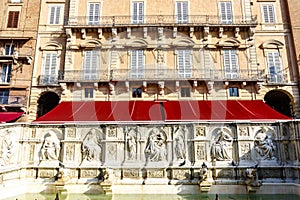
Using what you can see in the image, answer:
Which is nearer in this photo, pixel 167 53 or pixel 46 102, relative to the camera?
pixel 167 53

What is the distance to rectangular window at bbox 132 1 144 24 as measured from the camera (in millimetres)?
17203

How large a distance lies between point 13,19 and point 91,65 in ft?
27.0

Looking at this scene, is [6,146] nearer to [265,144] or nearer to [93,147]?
[93,147]

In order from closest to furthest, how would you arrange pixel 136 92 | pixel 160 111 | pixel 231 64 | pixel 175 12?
1. pixel 160 111
2. pixel 136 92
3. pixel 231 64
4. pixel 175 12

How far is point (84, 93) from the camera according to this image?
1614 cm

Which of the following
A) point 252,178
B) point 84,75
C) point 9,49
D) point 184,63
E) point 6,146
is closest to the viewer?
point 252,178

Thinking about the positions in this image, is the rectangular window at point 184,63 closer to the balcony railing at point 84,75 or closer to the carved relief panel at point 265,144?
the balcony railing at point 84,75

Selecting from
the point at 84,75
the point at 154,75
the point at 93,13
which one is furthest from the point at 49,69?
the point at 154,75

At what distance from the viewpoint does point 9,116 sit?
15828mm

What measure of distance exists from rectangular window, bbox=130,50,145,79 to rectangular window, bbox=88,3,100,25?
3862mm

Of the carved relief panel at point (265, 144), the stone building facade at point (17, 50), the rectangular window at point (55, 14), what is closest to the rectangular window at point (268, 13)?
the carved relief panel at point (265, 144)

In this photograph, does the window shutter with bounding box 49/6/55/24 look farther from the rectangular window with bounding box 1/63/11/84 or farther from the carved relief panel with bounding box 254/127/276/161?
the carved relief panel with bounding box 254/127/276/161

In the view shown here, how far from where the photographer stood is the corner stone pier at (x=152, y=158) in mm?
8273

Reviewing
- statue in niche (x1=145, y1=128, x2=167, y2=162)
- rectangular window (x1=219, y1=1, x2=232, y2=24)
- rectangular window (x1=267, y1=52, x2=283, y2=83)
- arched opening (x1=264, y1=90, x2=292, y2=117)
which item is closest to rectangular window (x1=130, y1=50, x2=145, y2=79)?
rectangular window (x1=219, y1=1, x2=232, y2=24)
